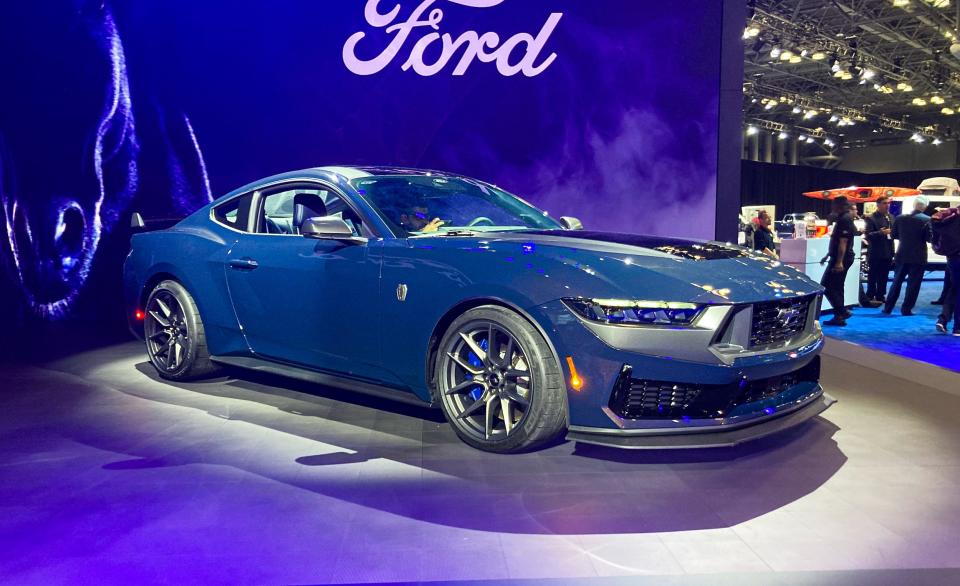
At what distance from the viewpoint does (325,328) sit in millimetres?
3854

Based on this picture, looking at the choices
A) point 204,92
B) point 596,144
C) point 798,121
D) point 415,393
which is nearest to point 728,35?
point 596,144

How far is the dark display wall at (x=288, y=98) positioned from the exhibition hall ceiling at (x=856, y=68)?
798 centimetres

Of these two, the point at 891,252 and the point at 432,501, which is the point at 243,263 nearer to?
the point at 432,501

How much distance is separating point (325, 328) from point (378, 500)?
121 cm

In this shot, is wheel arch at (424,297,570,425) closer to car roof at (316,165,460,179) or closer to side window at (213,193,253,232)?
car roof at (316,165,460,179)

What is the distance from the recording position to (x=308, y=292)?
3.91 m

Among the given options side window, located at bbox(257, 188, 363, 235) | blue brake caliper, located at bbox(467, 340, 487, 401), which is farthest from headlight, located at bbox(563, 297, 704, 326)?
side window, located at bbox(257, 188, 363, 235)

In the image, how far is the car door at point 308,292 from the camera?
369 centimetres

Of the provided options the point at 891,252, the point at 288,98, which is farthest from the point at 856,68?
the point at 288,98

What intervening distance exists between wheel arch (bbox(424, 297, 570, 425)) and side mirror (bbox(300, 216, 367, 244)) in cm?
64

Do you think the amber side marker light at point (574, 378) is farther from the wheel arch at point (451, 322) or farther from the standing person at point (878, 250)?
the standing person at point (878, 250)

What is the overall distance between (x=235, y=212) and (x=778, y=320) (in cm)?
315

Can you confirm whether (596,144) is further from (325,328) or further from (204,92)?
(325,328)

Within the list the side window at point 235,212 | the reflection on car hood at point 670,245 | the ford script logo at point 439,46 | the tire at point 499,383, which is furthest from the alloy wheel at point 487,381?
the ford script logo at point 439,46
